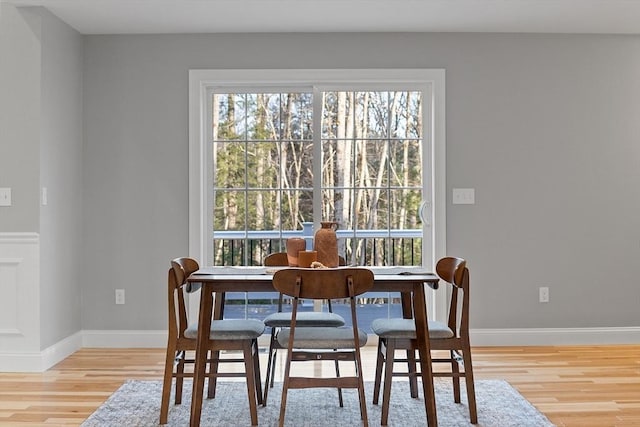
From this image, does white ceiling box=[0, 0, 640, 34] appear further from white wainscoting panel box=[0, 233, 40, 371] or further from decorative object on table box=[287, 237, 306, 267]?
decorative object on table box=[287, 237, 306, 267]

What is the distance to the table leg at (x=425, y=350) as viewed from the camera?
3057mm

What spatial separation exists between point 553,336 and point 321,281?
2.85m

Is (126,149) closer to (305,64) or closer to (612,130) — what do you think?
(305,64)

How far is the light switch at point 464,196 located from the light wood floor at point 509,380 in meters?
1.14

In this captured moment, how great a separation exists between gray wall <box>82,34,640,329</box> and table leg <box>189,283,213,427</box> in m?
2.01

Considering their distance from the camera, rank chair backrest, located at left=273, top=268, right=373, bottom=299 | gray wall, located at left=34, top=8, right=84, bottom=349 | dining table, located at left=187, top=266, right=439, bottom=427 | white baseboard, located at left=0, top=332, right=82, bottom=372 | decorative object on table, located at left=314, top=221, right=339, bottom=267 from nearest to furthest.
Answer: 1. chair backrest, located at left=273, top=268, right=373, bottom=299
2. dining table, located at left=187, top=266, right=439, bottom=427
3. decorative object on table, located at left=314, top=221, right=339, bottom=267
4. white baseboard, located at left=0, top=332, right=82, bottom=372
5. gray wall, located at left=34, top=8, right=84, bottom=349

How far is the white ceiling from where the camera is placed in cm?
432

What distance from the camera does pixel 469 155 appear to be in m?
5.05

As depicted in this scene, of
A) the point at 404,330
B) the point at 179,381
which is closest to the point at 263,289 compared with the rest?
the point at 404,330

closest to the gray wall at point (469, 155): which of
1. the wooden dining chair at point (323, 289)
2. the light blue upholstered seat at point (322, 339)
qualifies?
the light blue upholstered seat at point (322, 339)

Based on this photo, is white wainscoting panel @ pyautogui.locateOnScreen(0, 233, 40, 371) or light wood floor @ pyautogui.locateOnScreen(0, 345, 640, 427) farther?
white wainscoting panel @ pyautogui.locateOnScreen(0, 233, 40, 371)

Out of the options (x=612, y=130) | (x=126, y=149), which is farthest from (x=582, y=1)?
(x=126, y=149)

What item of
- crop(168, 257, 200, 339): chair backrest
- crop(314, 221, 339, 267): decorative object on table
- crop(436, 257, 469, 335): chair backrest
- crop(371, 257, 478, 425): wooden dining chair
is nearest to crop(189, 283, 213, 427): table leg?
crop(168, 257, 200, 339): chair backrest

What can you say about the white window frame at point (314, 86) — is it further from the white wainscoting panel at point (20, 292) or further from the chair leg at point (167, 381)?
the chair leg at point (167, 381)
